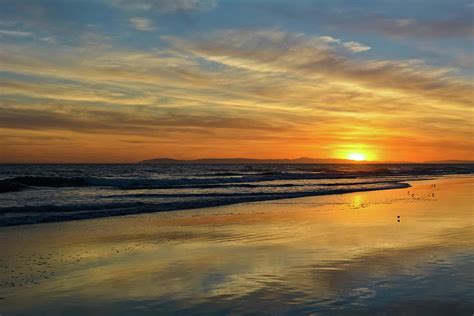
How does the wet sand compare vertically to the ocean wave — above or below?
below

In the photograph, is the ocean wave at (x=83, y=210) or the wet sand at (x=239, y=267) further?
the ocean wave at (x=83, y=210)

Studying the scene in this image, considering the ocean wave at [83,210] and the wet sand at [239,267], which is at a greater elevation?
the ocean wave at [83,210]

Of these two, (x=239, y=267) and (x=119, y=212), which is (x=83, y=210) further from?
(x=239, y=267)

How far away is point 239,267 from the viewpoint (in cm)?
925

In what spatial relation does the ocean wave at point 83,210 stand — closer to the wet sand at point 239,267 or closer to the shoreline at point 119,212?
the shoreline at point 119,212

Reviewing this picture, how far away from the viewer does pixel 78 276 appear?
8.70 metres

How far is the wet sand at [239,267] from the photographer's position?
692 centimetres

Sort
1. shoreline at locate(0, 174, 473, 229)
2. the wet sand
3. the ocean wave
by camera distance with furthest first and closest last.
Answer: the ocean wave → shoreline at locate(0, 174, 473, 229) → the wet sand

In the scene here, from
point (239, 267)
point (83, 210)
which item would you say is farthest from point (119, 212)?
point (239, 267)

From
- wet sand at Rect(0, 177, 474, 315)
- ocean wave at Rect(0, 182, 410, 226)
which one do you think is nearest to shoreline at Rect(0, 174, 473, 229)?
ocean wave at Rect(0, 182, 410, 226)

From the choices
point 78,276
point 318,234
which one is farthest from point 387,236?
point 78,276

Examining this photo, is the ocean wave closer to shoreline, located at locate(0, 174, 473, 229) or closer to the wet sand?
shoreline, located at locate(0, 174, 473, 229)

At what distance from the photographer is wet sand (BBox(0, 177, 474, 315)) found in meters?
6.92

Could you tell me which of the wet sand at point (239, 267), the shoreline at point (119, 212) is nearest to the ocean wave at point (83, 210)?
the shoreline at point (119, 212)
